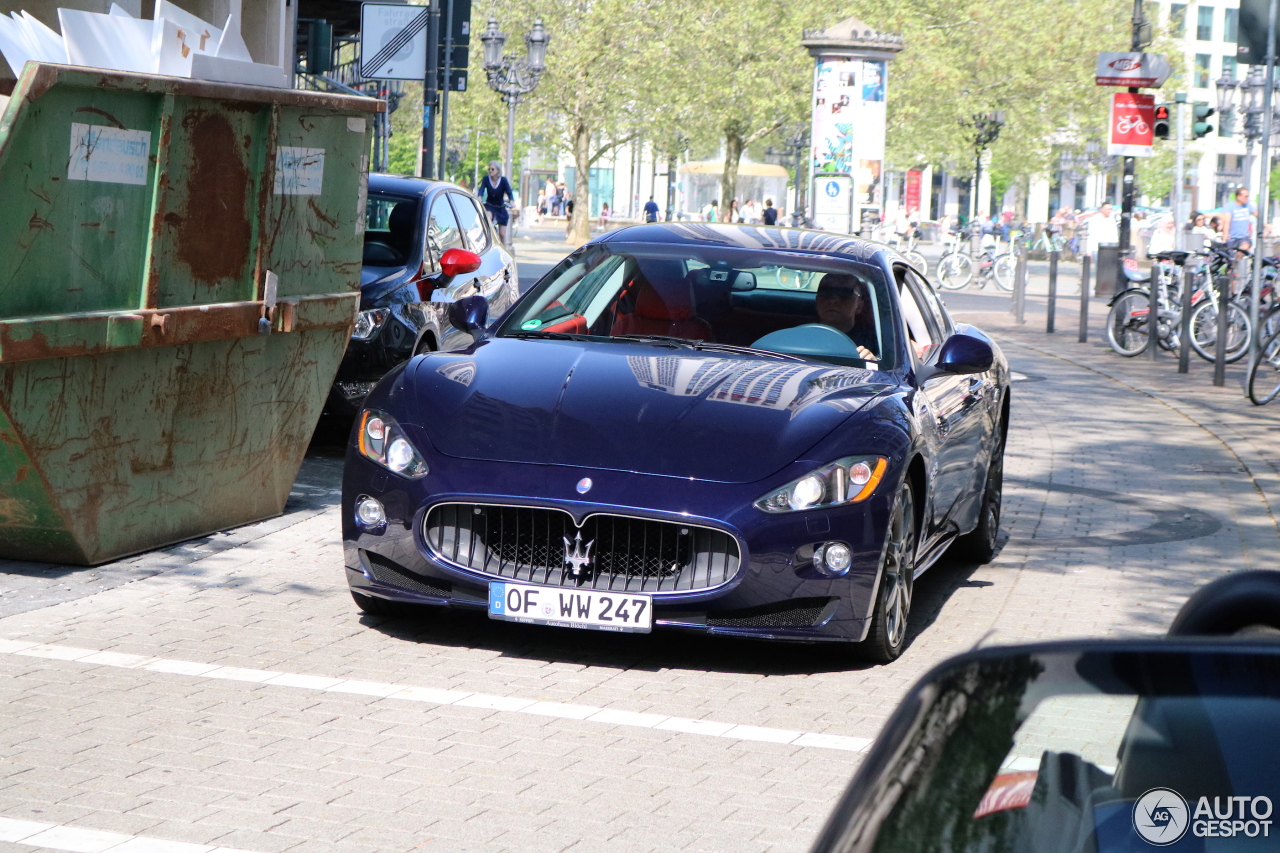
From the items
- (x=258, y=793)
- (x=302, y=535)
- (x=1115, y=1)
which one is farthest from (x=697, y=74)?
(x=258, y=793)

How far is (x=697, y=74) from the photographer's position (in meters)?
50.5

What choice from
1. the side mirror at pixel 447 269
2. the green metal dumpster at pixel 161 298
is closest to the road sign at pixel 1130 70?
the side mirror at pixel 447 269

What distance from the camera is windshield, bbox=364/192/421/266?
11.1 metres

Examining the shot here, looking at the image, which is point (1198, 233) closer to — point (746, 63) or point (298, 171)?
point (746, 63)

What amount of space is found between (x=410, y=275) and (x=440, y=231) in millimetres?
726

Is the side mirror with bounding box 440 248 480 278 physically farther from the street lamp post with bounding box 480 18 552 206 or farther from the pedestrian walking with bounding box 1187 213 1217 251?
the pedestrian walking with bounding box 1187 213 1217 251

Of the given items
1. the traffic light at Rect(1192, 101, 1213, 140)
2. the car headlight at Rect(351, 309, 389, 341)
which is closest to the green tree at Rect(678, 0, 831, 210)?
the traffic light at Rect(1192, 101, 1213, 140)

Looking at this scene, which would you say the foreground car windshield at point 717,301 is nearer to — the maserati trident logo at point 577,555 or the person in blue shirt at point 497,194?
the maserati trident logo at point 577,555

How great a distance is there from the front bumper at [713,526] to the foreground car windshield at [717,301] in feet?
4.15

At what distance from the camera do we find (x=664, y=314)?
7.16 meters

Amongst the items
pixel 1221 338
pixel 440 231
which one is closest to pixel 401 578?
pixel 440 231

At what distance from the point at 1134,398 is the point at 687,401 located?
1094cm

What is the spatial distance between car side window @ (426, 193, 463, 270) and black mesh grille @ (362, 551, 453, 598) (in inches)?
213

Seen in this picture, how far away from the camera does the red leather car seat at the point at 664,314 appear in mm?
7090
